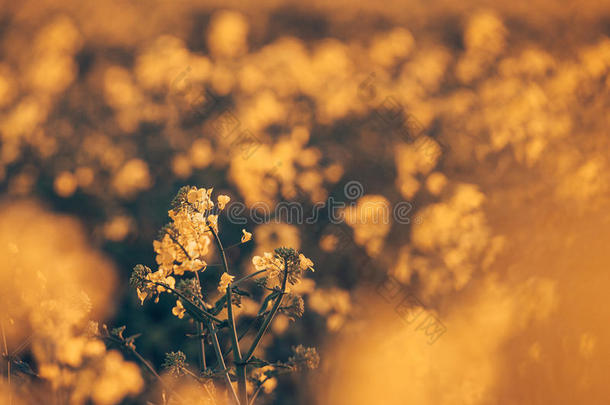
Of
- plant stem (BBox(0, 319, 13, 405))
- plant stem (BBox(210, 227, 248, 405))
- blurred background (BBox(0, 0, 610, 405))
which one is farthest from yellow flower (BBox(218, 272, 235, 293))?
plant stem (BBox(0, 319, 13, 405))

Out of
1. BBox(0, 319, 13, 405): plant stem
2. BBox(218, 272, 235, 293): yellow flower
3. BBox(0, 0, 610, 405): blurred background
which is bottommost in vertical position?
BBox(218, 272, 235, 293): yellow flower

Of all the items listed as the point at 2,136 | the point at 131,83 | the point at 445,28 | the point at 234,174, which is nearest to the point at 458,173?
the point at 445,28

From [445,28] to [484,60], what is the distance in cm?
16

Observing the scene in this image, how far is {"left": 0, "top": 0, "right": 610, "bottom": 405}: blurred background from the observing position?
49.3 inches

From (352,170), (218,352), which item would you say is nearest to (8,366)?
(218,352)

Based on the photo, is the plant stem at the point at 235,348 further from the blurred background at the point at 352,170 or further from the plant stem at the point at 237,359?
the blurred background at the point at 352,170

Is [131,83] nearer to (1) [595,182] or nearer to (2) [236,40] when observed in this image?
(2) [236,40]

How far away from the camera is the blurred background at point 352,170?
1251 mm

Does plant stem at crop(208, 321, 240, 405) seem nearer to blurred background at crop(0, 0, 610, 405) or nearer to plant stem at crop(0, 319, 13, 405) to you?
blurred background at crop(0, 0, 610, 405)

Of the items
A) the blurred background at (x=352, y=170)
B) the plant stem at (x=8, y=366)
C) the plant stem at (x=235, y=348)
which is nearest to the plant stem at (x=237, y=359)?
the plant stem at (x=235, y=348)

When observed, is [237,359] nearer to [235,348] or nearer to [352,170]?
[235,348]

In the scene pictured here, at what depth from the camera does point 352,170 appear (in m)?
1.43

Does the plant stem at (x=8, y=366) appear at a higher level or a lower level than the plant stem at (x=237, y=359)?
higher

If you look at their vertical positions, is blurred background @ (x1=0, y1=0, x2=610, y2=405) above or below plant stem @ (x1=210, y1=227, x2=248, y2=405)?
above
